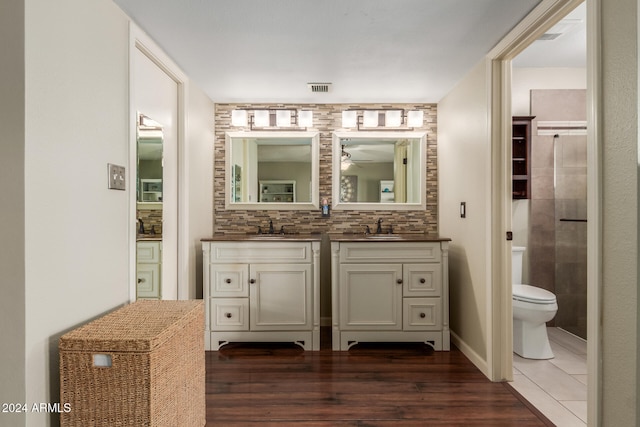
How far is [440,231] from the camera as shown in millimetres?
3395

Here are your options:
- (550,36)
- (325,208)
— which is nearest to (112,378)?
(325,208)

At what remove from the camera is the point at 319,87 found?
9.72 feet

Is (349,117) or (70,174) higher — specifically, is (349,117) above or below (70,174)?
above

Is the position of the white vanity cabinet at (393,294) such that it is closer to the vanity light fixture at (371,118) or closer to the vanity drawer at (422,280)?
the vanity drawer at (422,280)

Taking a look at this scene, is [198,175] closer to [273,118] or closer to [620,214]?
[273,118]

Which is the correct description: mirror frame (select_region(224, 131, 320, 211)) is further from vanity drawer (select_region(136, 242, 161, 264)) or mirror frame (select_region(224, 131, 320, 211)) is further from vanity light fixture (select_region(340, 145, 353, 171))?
vanity drawer (select_region(136, 242, 161, 264))

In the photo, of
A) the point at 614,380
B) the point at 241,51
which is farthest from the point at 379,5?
the point at 614,380

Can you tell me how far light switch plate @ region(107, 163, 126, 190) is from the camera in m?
1.75

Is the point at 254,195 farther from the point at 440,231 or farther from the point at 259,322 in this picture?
the point at 440,231

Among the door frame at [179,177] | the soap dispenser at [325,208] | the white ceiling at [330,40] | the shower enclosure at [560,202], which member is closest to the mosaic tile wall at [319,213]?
the soap dispenser at [325,208]

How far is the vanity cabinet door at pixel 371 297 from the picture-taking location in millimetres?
2824

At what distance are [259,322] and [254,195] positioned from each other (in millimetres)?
1230

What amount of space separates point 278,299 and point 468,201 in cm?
169

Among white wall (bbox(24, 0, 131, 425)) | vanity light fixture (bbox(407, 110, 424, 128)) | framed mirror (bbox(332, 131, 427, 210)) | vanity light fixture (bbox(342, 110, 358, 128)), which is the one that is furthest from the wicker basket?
vanity light fixture (bbox(407, 110, 424, 128))
